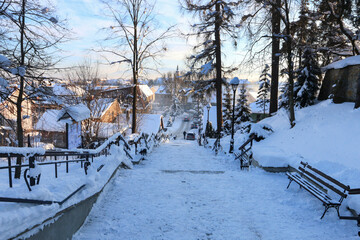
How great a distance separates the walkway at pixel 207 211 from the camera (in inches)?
175

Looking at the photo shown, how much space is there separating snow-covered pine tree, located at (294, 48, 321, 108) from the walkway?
9.16m

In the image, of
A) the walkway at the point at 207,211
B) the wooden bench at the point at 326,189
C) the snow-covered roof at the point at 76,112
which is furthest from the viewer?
the snow-covered roof at the point at 76,112

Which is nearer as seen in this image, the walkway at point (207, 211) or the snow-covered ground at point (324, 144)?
the walkway at point (207, 211)

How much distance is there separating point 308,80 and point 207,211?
13046 millimetres

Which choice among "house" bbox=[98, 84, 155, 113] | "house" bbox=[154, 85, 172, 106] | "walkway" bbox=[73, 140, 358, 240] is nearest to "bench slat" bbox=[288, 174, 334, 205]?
"walkway" bbox=[73, 140, 358, 240]

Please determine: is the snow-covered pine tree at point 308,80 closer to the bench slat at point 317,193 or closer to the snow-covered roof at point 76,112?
the bench slat at point 317,193

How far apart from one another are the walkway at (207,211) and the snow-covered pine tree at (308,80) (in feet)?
30.1

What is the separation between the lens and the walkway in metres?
4.45

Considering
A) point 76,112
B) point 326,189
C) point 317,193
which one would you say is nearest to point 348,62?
point 326,189

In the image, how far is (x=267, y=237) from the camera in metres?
4.34

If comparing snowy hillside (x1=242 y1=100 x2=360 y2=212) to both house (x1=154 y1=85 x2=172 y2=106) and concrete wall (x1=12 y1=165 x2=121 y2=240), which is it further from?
house (x1=154 y1=85 x2=172 y2=106)

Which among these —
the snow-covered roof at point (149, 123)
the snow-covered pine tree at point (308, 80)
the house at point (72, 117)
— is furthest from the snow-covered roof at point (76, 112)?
the snow-covered roof at point (149, 123)

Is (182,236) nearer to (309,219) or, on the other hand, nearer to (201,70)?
(309,219)

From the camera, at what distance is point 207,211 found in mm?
5367
